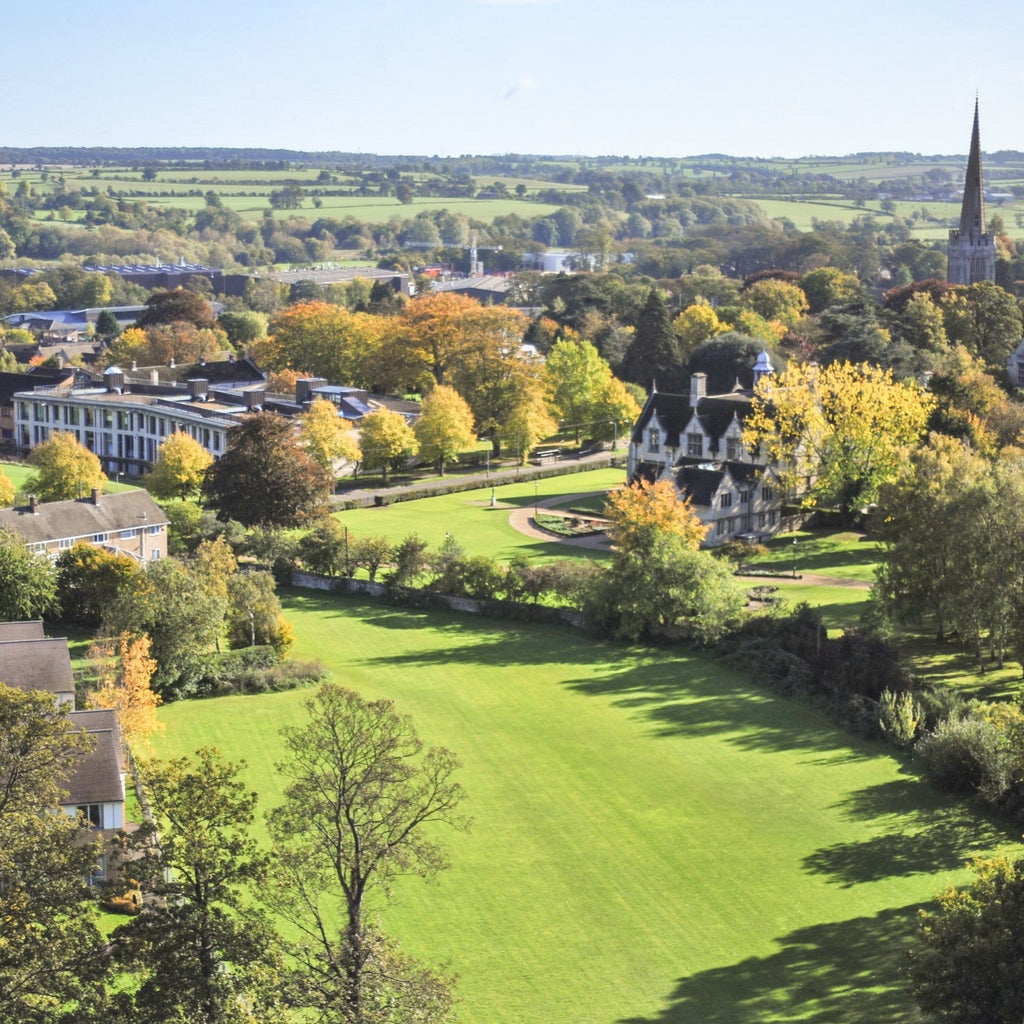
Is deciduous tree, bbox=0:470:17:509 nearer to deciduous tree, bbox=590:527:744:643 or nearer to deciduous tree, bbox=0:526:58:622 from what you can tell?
deciduous tree, bbox=0:526:58:622

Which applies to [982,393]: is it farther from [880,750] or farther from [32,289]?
[32,289]

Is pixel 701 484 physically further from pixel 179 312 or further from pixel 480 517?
pixel 179 312

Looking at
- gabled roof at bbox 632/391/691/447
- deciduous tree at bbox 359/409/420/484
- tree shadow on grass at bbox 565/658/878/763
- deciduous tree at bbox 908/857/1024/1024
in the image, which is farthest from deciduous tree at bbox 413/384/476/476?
deciduous tree at bbox 908/857/1024/1024

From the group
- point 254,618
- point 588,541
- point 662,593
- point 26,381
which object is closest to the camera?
point 254,618

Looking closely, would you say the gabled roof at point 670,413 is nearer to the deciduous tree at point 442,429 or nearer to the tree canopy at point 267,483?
the deciduous tree at point 442,429

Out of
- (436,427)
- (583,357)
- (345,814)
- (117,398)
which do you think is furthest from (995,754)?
(117,398)

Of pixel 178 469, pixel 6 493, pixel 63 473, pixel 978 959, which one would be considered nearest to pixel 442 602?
pixel 178 469

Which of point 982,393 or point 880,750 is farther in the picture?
point 982,393
